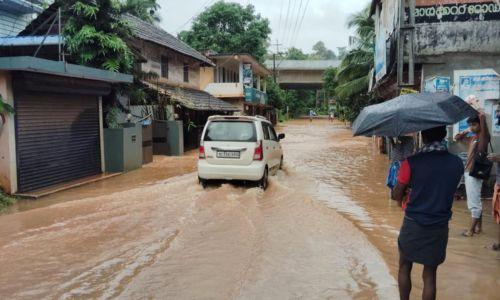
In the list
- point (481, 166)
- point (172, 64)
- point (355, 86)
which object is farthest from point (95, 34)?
point (355, 86)

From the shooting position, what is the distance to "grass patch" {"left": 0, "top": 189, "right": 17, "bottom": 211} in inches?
380

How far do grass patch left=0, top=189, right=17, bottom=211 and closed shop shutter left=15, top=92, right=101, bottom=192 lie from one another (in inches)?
18.1

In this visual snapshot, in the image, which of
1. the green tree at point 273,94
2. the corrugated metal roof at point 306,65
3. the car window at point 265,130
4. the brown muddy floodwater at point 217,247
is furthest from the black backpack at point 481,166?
the corrugated metal roof at point 306,65

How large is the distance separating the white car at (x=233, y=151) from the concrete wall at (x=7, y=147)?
410 centimetres

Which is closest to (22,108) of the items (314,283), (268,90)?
(314,283)

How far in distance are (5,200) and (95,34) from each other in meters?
6.20

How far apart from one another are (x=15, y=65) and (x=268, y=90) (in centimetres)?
4135

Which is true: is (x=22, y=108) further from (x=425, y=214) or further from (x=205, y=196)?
(x=425, y=214)

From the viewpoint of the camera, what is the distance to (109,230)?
767cm

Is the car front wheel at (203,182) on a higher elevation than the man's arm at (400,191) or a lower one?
lower

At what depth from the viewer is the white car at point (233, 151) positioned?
10594 mm

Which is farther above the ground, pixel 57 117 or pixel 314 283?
pixel 57 117

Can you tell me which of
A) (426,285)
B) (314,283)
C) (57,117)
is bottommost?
(314,283)

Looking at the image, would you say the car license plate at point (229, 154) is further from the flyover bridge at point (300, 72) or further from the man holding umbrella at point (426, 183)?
the flyover bridge at point (300, 72)
